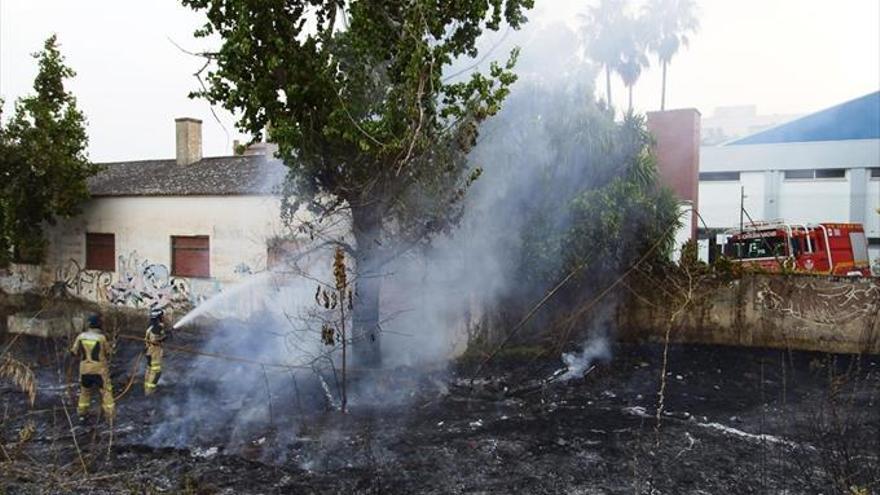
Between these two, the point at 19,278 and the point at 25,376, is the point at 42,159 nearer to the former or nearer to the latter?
the point at 19,278

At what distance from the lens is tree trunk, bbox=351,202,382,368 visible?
33.2 feet

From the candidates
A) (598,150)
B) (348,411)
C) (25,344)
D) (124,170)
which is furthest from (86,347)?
(124,170)

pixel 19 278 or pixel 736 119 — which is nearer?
pixel 19 278

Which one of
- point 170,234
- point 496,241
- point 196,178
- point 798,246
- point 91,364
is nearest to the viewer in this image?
point 91,364

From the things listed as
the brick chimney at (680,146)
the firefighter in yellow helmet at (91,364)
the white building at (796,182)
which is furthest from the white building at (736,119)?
the firefighter in yellow helmet at (91,364)

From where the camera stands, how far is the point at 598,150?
1205cm

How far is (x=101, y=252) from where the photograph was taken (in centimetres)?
1708

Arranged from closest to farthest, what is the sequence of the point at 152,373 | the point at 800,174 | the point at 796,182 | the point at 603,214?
the point at 152,373
the point at 603,214
the point at 796,182
the point at 800,174

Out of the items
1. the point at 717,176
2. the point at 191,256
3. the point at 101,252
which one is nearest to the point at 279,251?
the point at 191,256

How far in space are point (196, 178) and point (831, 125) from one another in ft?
101

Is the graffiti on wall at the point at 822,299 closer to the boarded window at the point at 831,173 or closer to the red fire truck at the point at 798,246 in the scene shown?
the red fire truck at the point at 798,246

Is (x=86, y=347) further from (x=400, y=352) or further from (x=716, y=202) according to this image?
(x=716, y=202)

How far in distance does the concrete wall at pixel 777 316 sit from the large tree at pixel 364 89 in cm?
584

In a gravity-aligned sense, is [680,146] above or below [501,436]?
above
